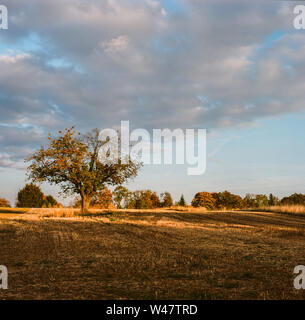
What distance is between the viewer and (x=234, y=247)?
989 centimetres

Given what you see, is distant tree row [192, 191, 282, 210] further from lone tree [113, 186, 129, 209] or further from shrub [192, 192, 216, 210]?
lone tree [113, 186, 129, 209]

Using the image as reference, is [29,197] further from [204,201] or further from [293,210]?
[204,201]

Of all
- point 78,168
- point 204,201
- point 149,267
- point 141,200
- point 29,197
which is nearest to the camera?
point 149,267

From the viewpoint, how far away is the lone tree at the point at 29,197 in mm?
68250

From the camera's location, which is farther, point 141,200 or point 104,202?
point 141,200

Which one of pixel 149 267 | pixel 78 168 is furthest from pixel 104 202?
pixel 149 267

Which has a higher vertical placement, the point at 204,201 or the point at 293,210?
the point at 293,210

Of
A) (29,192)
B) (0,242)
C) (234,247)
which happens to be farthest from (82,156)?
(29,192)

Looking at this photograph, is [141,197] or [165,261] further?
[141,197]

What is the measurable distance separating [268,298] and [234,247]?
5.29 m

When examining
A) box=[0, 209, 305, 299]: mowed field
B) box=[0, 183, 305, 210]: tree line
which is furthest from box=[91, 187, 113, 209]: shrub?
box=[0, 209, 305, 299]: mowed field

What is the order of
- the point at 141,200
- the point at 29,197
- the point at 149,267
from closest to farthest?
the point at 149,267, the point at 29,197, the point at 141,200

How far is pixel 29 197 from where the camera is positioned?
68.6 metres
